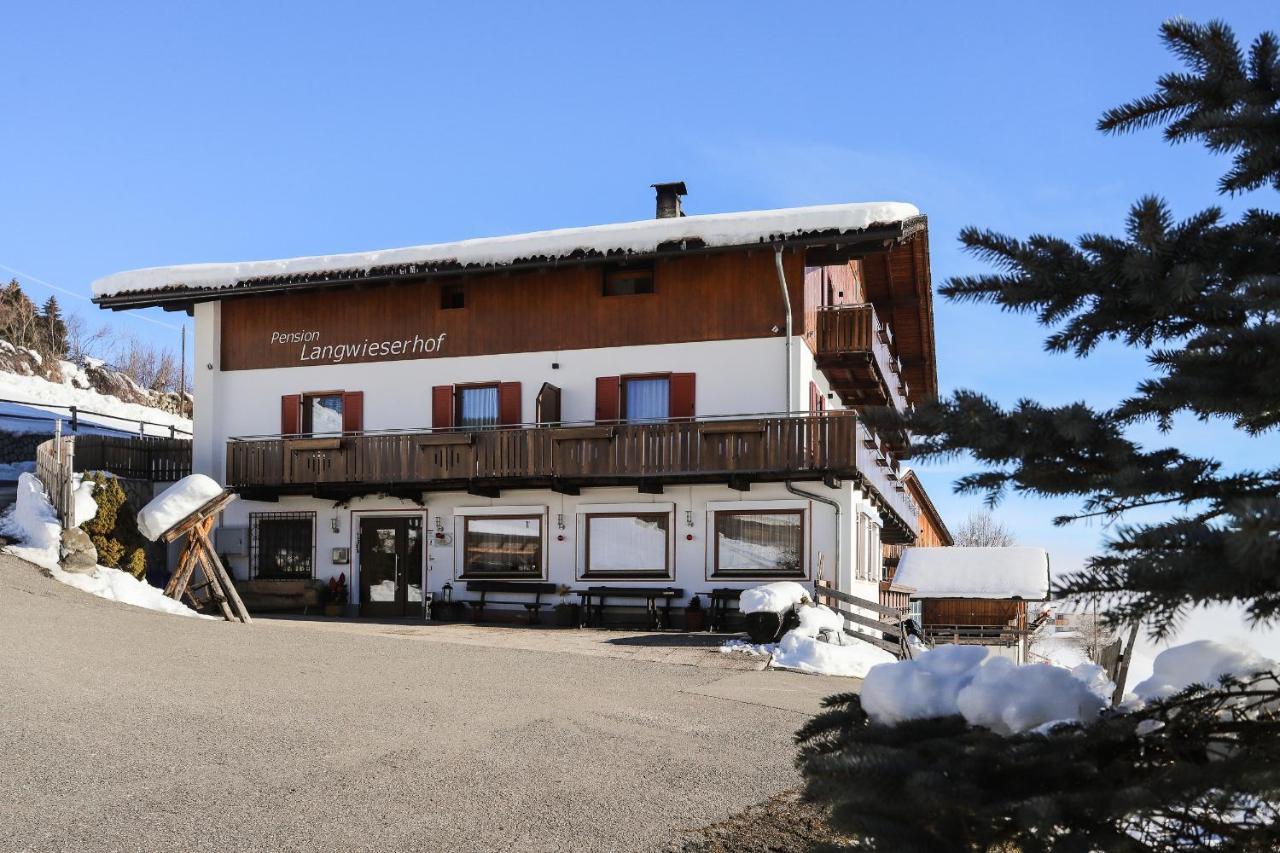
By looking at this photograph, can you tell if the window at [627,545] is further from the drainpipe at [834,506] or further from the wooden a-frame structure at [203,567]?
the wooden a-frame structure at [203,567]

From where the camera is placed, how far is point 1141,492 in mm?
3062

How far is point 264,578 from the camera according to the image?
26938mm

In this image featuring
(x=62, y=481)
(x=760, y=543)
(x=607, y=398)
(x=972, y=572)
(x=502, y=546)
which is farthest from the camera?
(x=972, y=572)

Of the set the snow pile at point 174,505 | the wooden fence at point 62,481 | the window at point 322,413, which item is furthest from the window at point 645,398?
the wooden fence at point 62,481

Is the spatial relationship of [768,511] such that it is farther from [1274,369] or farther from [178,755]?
[1274,369]

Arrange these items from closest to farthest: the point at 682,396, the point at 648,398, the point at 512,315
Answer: the point at 682,396 → the point at 648,398 → the point at 512,315

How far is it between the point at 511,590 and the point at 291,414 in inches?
269

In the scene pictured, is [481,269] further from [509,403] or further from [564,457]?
[564,457]

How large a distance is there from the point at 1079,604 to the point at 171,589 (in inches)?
776

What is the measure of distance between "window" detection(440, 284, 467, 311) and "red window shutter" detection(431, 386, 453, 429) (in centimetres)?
192

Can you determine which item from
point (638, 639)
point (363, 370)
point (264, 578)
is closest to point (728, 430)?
point (638, 639)

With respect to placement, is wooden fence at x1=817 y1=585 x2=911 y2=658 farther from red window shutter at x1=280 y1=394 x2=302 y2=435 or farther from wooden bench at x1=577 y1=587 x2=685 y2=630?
red window shutter at x1=280 y1=394 x2=302 y2=435

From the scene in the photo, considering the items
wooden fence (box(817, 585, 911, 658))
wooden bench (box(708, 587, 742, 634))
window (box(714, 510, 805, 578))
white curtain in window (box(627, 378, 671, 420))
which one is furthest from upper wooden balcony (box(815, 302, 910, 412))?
wooden bench (box(708, 587, 742, 634))

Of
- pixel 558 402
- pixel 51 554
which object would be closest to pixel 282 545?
pixel 51 554
